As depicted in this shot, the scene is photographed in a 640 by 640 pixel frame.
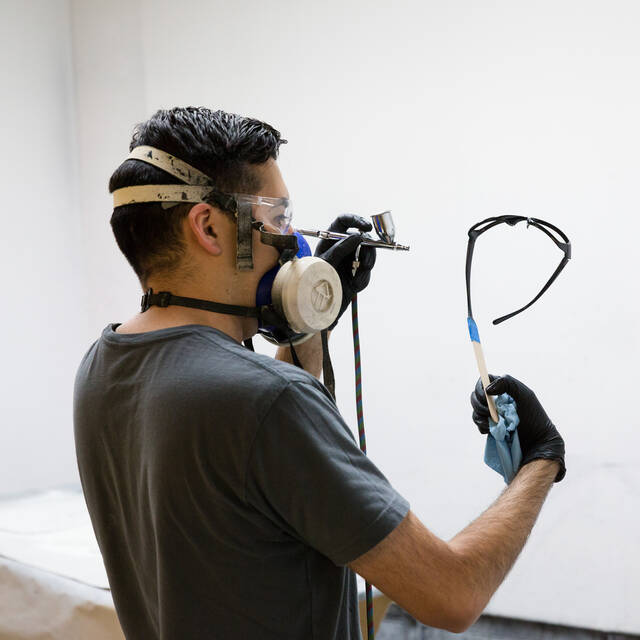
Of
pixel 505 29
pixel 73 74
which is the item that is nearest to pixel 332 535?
pixel 505 29

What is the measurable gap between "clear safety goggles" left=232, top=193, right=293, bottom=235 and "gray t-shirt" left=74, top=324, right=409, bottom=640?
0.65ft

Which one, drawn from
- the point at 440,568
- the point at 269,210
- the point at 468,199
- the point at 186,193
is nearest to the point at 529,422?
the point at 440,568

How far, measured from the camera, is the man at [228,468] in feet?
2.76

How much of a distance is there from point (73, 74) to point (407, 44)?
1793 mm

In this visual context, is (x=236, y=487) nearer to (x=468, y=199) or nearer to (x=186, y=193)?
(x=186, y=193)

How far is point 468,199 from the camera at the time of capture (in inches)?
99.3

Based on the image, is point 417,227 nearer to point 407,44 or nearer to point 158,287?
point 407,44

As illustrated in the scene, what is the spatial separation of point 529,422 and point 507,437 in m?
0.05

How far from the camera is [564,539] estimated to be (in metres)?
2.46

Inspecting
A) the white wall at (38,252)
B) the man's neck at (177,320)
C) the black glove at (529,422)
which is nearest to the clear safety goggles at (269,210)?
the man's neck at (177,320)

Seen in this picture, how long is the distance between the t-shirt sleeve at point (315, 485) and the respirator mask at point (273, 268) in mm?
243

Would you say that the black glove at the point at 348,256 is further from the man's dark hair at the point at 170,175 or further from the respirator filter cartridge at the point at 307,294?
the man's dark hair at the point at 170,175

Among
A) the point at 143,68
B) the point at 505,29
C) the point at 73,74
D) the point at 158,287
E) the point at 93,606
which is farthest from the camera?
the point at 73,74

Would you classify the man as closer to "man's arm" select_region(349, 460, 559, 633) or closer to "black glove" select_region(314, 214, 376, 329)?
"man's arm" select_region(349, 460, 559, 633)
